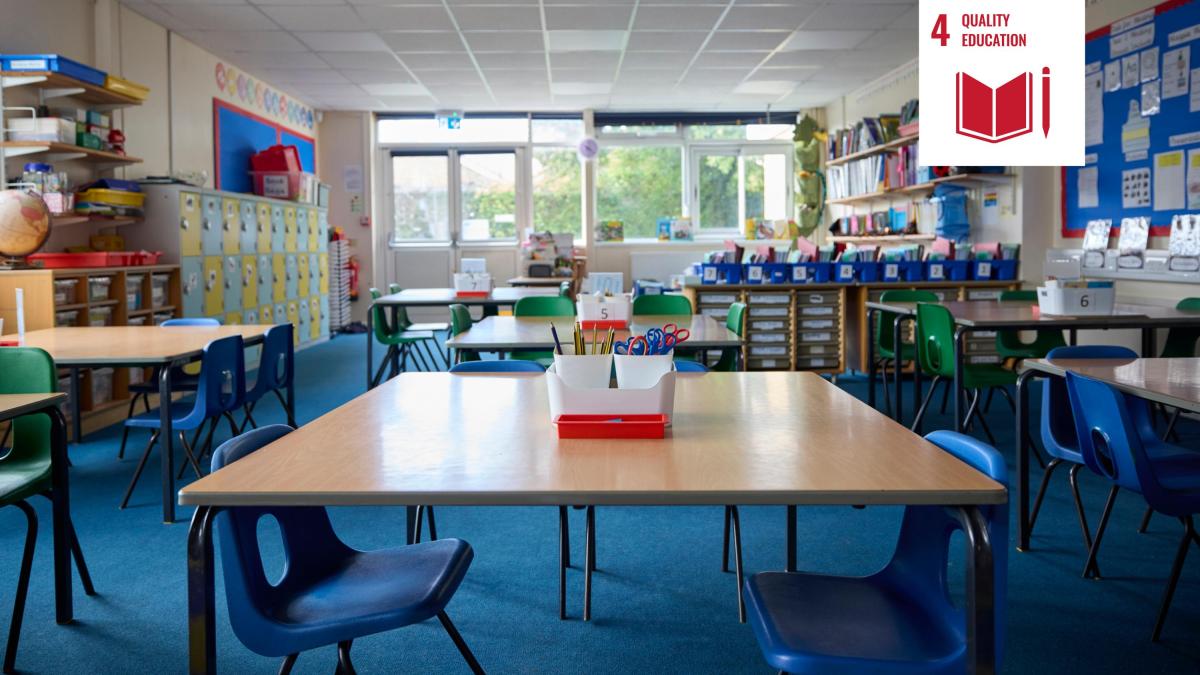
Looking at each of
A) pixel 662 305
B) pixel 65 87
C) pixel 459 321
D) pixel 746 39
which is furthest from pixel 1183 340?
pixel 65 87

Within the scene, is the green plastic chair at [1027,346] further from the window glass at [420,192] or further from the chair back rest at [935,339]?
the window glass at [420,192]

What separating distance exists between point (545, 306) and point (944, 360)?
83.9 inches

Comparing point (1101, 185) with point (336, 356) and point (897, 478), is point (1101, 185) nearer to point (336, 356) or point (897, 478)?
point (897, 478)

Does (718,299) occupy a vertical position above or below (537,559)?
above

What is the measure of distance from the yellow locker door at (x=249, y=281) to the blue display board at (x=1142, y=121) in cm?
667

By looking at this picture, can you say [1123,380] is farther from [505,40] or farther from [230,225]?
[230,225]

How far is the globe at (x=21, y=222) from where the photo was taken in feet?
17.2

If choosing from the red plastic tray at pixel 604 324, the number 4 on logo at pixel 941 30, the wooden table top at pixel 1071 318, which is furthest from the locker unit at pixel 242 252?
the wooden table top at pixel 1071 318

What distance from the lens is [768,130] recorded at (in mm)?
12586

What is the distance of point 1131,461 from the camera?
2498 millimetres

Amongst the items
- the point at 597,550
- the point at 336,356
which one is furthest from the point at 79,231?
the point at 597,550

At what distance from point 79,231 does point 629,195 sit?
732 centimetres

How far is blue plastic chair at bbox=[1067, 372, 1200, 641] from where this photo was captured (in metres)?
2.46

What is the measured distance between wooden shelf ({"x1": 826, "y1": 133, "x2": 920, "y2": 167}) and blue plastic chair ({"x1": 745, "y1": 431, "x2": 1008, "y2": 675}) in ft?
23.2
